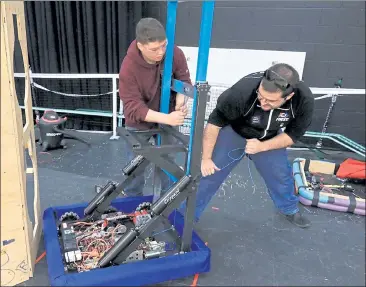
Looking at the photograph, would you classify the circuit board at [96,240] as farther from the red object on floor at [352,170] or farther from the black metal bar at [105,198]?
the red object on floor at [352,170]

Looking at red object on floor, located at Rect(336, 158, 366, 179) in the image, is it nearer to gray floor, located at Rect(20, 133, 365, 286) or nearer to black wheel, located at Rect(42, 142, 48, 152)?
gray floor, located at Rect(20, 133, 365, 286)

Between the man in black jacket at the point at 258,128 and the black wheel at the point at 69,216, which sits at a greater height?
the man in black jacket at the point at 258,128

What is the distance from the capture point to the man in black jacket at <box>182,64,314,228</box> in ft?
5.61

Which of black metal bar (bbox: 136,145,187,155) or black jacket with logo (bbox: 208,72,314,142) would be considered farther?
black jacket with logo (bbox: 208,72,314,142)

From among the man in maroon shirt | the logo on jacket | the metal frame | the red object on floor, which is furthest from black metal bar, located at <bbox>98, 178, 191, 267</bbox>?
the red object on floor

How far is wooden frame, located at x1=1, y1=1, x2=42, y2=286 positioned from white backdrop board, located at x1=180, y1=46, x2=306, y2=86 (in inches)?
95.2

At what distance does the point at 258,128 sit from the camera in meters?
1.89

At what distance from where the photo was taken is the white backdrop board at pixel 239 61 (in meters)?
3.61

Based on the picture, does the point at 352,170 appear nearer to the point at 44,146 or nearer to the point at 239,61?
the point at 239,61

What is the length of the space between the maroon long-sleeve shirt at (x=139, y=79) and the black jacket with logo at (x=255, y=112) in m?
0.26

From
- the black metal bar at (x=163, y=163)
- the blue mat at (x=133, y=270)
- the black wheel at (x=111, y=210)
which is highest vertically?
the black metal bar at (x=163, y=163)

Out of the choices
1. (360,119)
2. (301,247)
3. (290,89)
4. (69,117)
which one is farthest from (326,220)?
(69,117)

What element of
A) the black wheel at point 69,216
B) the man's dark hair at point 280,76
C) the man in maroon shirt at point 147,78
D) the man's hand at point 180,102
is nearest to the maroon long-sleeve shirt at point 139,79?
the man in maroon shirt at point 147,78

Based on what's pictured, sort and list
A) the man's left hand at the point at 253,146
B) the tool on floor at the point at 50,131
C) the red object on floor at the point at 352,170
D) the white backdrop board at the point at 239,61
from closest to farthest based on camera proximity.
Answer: the man's left hand at the point at 253,146 → the red object on floor at the point at 352,170 → the tool on floor at the point at 50,131 → the white backdrop board at the point at 239,61
